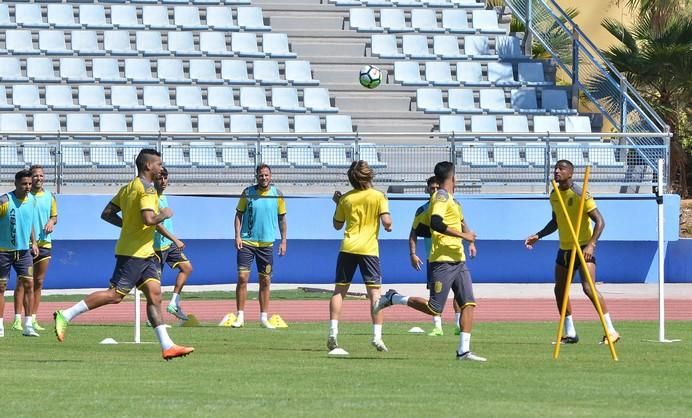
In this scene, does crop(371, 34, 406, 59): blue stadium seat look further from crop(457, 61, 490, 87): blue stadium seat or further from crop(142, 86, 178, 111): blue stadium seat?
crop(142, 86, 178, 111): blue stadium seat

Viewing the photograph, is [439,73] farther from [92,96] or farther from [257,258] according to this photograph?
[257,258]

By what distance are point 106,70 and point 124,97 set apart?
3.93 feet

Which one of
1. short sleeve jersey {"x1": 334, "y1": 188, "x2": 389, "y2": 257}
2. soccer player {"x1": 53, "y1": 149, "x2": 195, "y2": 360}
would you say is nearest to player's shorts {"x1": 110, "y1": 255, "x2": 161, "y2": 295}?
soccer player {"x1": 53, "y1": 149, "x2": 195, "y2": 360}

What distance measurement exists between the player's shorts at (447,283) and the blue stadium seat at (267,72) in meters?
18.8

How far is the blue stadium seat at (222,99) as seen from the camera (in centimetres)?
3152

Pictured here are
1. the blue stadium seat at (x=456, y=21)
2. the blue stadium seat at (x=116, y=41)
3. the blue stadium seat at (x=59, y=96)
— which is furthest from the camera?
the blue stadium seat at (x=456, y=21)

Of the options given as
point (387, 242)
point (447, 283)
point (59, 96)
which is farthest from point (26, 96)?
point (447, 283)

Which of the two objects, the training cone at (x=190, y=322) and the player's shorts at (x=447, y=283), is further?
the training cone at (x=190, y=322)

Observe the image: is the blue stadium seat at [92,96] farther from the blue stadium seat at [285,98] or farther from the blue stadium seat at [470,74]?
the blue stadium seat at [470,74]

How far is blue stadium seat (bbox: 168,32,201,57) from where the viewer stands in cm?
3312

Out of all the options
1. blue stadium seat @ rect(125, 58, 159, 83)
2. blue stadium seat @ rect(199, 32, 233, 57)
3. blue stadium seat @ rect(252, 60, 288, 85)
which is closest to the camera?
blue stadium seat @ rect(125, 58, 159, 83)

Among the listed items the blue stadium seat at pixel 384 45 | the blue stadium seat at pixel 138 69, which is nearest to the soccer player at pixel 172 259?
the blue stadium seat at pixel 138 69

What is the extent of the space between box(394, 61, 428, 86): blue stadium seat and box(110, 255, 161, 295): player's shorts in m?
20.3

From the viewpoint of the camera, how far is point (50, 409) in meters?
9.80
